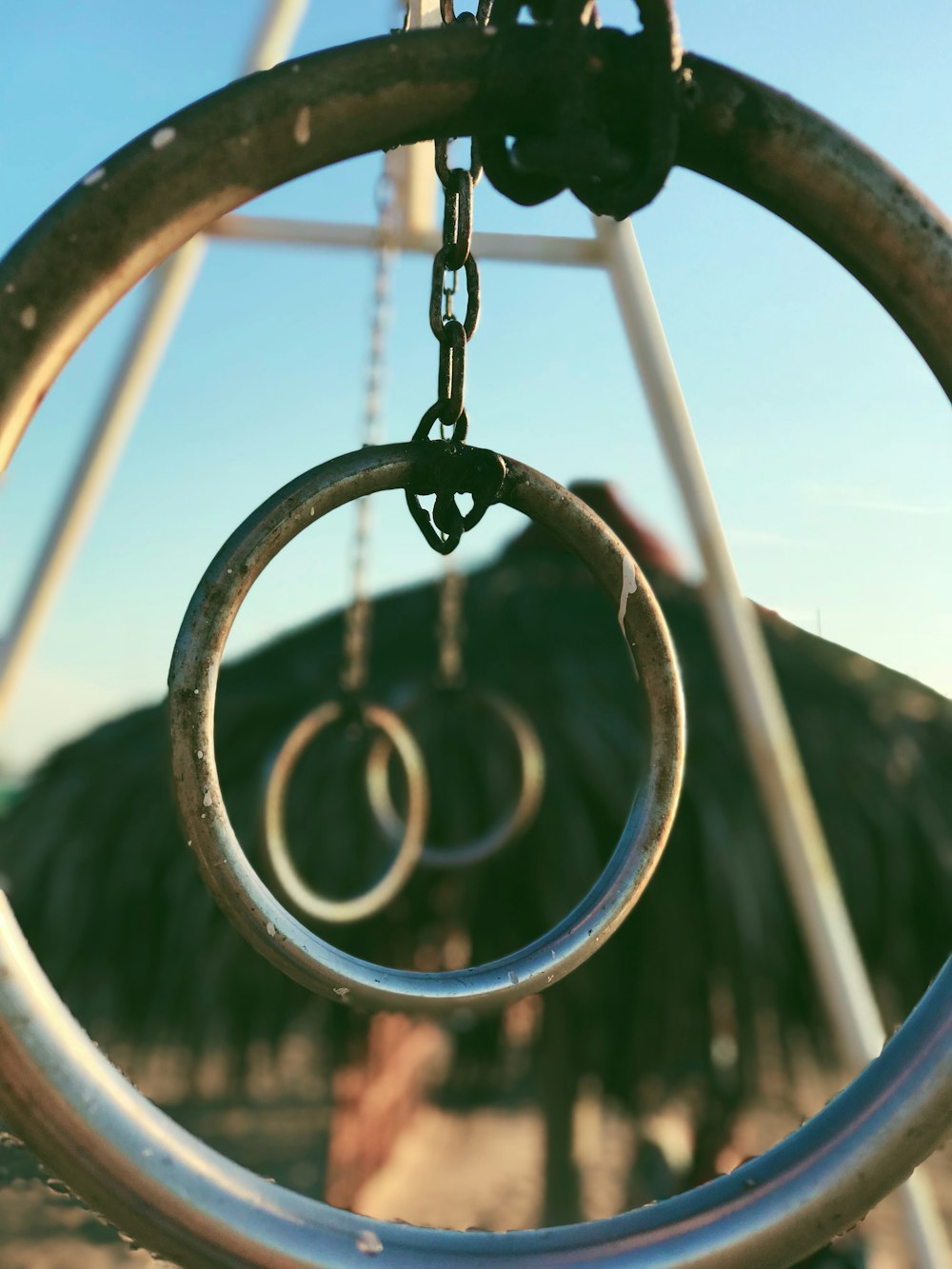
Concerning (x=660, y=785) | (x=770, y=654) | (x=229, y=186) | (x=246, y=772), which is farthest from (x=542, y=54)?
(x=770, y=654)

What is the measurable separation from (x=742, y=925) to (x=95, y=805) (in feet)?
5.12

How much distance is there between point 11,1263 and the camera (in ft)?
4.91

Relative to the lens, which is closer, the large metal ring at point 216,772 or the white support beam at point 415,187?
the large metal ring at point 216,772

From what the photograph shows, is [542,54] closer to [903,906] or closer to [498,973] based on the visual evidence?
[498,973]

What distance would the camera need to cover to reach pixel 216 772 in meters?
0.39

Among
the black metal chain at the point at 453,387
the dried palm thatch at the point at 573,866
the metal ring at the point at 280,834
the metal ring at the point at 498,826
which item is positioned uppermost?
the dried palm thatch at the point at 573,866

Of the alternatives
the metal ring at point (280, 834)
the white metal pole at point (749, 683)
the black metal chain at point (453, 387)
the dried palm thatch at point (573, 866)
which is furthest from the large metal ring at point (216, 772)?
the dried palm thatch at point (573, 866)

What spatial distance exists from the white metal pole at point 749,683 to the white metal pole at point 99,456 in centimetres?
53

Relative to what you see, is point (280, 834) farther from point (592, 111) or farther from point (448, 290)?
point (592, 111)

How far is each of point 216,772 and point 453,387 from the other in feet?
0.55

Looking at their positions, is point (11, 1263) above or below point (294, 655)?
below

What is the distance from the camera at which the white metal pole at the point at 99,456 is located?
54.6 inches

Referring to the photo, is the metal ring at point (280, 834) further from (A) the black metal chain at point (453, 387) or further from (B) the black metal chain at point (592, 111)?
(B) the black metal chain at point (592, 111)

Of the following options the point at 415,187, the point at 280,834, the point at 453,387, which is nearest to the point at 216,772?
the point at 453,387
